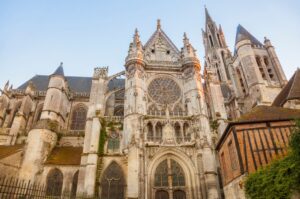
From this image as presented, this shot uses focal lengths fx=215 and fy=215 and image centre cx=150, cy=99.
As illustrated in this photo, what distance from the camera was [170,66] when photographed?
2114 centimetres

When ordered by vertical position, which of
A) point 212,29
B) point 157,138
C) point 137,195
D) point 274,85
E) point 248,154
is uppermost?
point 212,29

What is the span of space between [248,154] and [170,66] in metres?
12.7

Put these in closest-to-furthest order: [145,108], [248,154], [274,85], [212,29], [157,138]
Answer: [248,154], [157,138], [145,108], [274,85], [212,29]

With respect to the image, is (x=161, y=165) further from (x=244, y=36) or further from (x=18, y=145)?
(x=244, y=36)

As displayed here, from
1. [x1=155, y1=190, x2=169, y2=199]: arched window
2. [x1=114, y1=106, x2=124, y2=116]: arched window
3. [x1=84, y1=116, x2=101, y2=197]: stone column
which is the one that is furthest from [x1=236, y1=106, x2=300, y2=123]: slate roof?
[x1=114, y1=106, x2=124, y2=116]: arched window

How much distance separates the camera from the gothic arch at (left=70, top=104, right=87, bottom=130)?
23.4 metres

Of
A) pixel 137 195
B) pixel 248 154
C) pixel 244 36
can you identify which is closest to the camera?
pixel 248 154

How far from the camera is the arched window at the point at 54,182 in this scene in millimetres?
15961

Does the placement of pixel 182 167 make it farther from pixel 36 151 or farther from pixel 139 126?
pixel 36 151

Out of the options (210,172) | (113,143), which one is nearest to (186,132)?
(210,172)

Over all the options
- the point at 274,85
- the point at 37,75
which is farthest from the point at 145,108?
the point at 37,75

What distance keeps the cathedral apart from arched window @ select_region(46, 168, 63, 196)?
0.07 meters

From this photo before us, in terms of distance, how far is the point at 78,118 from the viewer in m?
24.1

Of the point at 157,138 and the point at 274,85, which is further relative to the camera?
the point at 274,85
